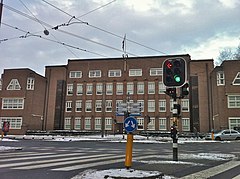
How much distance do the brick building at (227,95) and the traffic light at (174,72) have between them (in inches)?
1412

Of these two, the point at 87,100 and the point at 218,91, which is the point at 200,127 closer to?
the point at 218,91

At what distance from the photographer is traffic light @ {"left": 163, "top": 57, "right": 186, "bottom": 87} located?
36.0ft

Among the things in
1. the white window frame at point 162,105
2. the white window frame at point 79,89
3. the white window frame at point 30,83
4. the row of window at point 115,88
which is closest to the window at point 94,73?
the row of window at point 115,88

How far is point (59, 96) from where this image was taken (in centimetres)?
5828

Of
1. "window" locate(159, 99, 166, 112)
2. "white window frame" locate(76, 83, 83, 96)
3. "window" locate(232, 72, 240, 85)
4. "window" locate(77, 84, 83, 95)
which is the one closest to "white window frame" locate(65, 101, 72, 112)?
"white window frame" locate(76, 83, 83, 96)

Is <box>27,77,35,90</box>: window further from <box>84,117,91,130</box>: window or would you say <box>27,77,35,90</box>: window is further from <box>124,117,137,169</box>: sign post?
<box>124,117,137,169</box>: sign post

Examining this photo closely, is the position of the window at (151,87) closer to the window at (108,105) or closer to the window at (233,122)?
the window at (108,105)

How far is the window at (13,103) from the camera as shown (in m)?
50.9

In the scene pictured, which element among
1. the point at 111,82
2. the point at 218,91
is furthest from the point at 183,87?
the point at 111,82

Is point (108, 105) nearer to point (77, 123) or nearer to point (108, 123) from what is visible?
point (108, 123)

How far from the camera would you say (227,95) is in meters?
Answer: 44.8

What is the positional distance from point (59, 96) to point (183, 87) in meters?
49.5

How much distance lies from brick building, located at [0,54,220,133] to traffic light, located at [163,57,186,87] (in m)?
39.4

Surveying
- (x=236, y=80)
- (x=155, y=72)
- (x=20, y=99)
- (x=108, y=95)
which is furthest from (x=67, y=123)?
(x=236, y=80)
